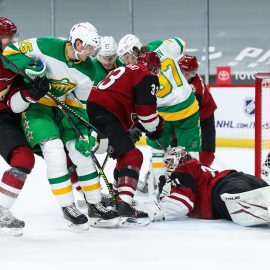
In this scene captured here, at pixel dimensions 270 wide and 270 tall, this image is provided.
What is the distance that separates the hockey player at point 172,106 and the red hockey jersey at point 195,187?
74cm

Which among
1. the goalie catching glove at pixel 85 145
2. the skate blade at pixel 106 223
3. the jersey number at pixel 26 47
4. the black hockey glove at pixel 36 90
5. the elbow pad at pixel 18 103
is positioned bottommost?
the skate blade at pixel 106 223

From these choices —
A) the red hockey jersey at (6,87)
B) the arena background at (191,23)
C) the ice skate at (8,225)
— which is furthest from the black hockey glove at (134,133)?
the arena background at (191,23)

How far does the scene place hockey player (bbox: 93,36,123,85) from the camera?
397 cm

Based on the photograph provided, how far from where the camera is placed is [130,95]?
3303 millimetres

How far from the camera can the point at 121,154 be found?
10.6ft

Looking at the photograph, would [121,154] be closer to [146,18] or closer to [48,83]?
[48,83]

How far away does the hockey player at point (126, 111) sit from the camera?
317 centimetres

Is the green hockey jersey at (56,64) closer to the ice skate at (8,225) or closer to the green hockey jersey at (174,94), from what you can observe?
the ice skate at (8,225)

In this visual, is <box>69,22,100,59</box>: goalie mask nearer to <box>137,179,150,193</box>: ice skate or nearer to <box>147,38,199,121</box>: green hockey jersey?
<box>147,38,199,121</box>: green hockey jersey

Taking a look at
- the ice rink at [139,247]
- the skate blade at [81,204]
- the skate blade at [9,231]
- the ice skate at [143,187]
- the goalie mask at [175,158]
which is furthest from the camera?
the ice skate at [143,187]

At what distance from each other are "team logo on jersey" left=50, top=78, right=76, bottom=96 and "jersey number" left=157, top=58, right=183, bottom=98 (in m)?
1.00

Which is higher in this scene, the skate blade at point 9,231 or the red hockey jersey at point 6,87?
the red hockey jersey at point 6,87

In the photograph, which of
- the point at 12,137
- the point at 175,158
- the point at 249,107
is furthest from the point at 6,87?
the point at 249,107

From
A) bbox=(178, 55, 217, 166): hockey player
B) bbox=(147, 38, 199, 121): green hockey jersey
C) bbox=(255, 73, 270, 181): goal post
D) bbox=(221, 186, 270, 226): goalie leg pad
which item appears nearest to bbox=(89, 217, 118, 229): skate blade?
bbox=(221, 186, 270, 226): goalie leg pad
